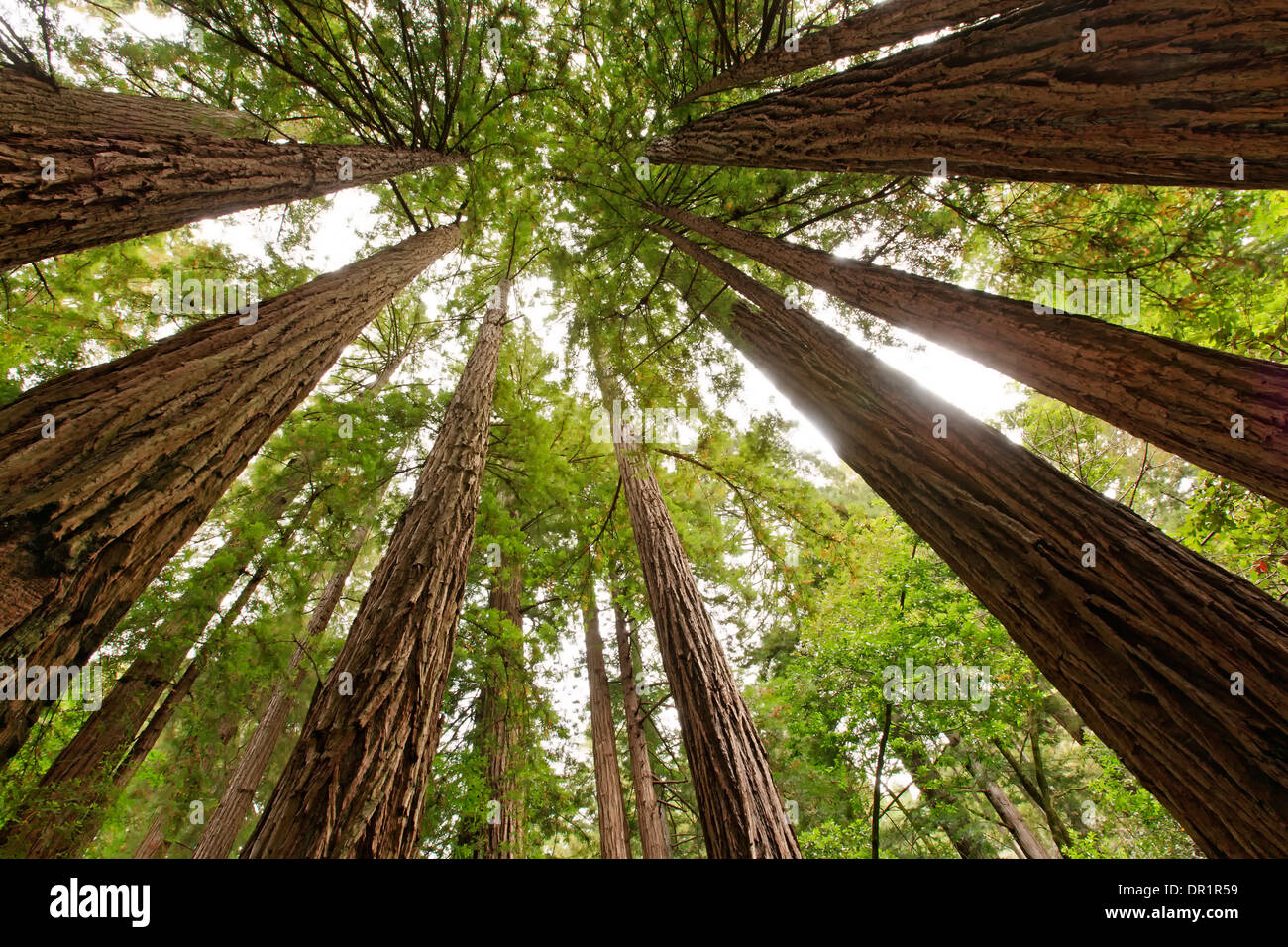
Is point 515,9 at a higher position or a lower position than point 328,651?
higher

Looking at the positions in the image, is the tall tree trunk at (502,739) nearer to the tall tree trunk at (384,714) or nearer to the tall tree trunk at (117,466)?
the tall tree trunk at (384,714)

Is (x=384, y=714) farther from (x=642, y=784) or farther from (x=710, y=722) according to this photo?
(x=642, y=784)

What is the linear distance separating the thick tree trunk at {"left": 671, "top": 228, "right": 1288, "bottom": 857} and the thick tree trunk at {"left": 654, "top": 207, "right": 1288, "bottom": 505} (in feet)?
1.02

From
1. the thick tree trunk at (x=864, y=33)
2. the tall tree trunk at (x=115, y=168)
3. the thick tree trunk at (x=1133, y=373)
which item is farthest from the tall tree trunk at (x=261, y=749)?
the thick tree trunk at (x=864, y=33)

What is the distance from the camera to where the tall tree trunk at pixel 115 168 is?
1880mm

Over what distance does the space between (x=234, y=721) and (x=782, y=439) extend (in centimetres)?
860

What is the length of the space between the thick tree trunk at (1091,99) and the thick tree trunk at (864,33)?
404mm

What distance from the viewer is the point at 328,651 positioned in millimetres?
4289

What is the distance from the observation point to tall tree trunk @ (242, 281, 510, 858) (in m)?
1.69

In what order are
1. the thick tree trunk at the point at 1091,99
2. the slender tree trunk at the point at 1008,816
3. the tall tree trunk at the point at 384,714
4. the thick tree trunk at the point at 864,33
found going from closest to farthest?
the thick tree trunk at the point at 1091,99 < the tall tree trunk at the point at 384,714 < the thick tree trunk at the point at 864,33 < the slender tree trunk at the point at 1008,816

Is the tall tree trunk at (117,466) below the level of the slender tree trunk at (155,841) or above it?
above

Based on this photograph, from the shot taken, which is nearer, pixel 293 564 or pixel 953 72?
pixel 953 72

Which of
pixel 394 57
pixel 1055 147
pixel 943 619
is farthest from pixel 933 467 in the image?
Answer: pixel 394 57
